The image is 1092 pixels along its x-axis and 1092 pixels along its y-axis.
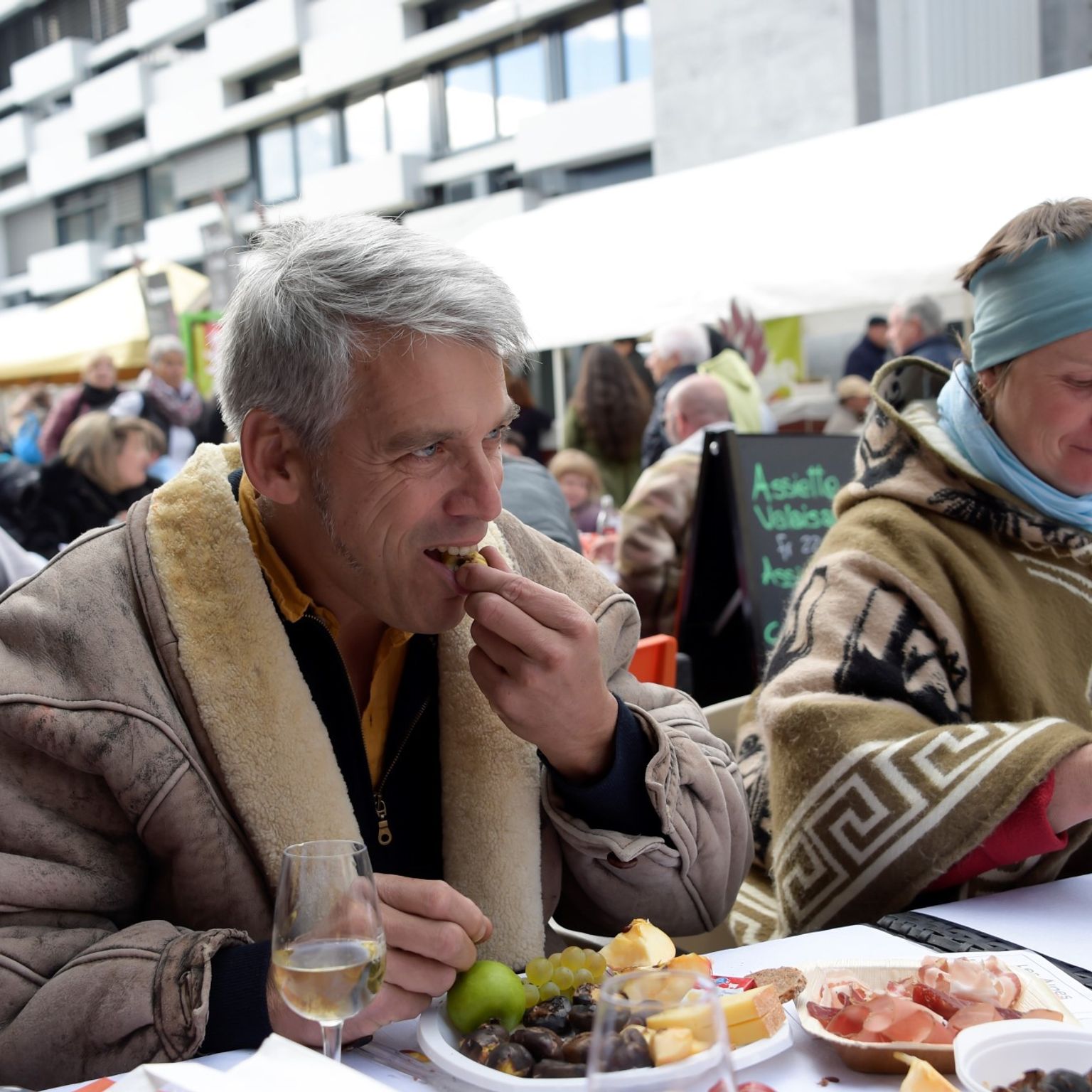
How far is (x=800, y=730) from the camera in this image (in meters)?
2.14

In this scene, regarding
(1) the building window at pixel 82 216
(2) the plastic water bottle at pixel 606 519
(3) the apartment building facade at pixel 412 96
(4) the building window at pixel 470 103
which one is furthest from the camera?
(1) the building window at pixel 82 216

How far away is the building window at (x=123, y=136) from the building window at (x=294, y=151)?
737 cm

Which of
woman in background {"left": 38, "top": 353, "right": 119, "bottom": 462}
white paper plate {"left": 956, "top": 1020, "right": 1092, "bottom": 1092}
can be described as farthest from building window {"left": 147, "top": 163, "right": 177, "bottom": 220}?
white paper plate {"left": 956, "top": 1020, "right": 1092, "bottom": 1092}

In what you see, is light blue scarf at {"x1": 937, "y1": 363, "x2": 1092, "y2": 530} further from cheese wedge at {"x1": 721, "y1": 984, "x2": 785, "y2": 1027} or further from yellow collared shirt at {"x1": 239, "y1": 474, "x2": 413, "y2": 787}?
cheese wedge at {"x1": 721, "y1": 984, "x2": 785, "y2": 1027}

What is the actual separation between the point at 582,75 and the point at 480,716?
940 inches

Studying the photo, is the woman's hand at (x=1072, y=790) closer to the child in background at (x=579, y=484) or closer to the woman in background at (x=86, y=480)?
the child in background at (x=579, y=484)

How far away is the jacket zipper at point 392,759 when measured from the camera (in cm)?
189

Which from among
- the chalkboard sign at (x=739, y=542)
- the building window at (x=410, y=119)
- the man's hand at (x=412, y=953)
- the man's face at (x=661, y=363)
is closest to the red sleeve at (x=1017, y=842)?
the man's hand at (x=412, y=953)

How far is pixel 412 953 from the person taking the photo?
1.42 m

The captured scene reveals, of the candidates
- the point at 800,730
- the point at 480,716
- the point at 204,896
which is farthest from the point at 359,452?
the point at 800,730

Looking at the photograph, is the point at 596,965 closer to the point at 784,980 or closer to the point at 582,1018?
the point at 582,1018

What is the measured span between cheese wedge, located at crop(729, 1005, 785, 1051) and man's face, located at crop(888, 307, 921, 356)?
18.3 ft

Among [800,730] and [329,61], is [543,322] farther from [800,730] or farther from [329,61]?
[329,61]

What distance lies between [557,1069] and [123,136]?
41.9 meters
